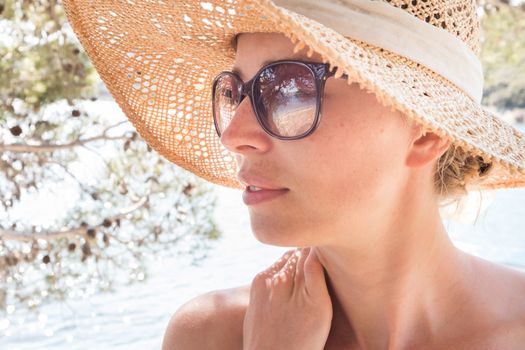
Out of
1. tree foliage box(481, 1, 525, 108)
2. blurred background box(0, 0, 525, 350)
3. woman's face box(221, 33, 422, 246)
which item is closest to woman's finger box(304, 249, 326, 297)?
woman's face box(221, 33, 422, 246)

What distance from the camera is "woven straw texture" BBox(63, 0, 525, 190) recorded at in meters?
1.19

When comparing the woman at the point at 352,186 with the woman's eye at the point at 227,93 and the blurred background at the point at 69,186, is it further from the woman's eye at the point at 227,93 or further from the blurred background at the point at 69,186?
the blurred background at the point at 69,186

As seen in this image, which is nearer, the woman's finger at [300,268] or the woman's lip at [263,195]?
the woman's lip at [263,195]

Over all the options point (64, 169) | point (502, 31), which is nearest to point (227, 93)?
point (64, 169)

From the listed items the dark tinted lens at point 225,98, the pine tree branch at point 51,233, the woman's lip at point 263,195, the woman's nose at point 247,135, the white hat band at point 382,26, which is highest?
the white hat band at point 382,26

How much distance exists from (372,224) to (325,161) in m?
0.21

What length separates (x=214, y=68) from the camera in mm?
1869

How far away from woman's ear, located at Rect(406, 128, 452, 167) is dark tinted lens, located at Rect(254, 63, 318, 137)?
0.84 ft

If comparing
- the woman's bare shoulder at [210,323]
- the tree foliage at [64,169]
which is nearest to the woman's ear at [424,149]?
the woman's bare shoulder at [210,323]

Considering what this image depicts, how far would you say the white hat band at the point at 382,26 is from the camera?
1.29 metres

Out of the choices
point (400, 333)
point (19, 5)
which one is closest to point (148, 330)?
point (19, 5)

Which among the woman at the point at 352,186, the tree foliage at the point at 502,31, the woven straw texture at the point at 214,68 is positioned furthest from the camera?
the tree foliage at the point at 502,31

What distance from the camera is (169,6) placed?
1.56 m

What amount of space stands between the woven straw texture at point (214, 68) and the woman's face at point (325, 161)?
0.07m
